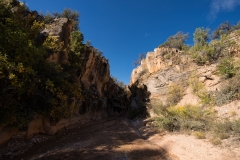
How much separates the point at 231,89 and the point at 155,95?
11.8 metres

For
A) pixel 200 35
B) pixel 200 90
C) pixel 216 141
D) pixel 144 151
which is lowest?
pixel 144 151

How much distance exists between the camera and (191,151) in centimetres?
745

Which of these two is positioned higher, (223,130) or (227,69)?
(227,69)

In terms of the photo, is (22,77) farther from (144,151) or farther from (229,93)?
(229,93)

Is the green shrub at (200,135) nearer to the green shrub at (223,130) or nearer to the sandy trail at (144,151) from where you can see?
the sandy trail at (144,151)

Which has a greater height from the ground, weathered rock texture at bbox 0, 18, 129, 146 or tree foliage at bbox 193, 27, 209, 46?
tree foliage at bbox 193, 27, 209, 46

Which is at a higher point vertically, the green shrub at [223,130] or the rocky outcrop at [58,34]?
the rocky outcrop at [58,34]

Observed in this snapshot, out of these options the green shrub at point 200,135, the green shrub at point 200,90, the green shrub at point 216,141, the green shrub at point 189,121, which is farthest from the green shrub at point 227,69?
the green shrub at point 216,141

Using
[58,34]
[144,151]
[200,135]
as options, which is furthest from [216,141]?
[58,34]

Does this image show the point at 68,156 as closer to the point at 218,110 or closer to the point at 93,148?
the point at 93,148

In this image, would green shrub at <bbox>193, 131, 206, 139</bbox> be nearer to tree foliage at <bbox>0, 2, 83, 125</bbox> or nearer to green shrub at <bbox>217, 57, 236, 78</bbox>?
tree foliage at <bbox>0, 2, 83, 125</bbox>

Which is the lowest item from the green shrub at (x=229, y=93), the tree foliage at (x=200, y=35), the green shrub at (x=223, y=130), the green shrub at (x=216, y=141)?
the green shrub at (x=216, y=141)

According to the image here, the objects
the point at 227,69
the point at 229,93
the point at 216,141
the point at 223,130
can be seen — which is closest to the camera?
the point at 216,141

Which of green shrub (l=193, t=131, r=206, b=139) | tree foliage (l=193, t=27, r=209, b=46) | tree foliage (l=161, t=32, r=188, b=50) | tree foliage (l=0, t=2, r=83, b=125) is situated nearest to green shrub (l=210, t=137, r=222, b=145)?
green shrub (l=193, t=131, r=206, b=139)
